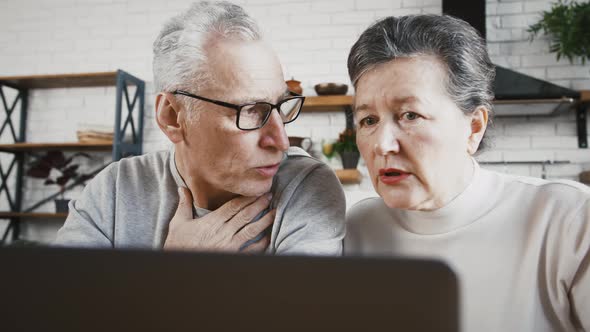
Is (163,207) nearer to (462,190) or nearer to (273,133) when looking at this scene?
(273,133)

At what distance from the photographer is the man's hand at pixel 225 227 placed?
989mm

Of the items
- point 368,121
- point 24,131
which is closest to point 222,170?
point 368,121

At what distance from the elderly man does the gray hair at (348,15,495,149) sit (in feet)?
0.66

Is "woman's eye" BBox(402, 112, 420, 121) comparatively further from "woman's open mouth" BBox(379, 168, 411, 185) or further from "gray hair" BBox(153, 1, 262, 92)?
"gray hair" BBox(153, 1, 262, 92)

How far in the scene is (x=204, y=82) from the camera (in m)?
1.02

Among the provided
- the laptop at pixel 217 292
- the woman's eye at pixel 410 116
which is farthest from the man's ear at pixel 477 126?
the laptop at pixel 217 292

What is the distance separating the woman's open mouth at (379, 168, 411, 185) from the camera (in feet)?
3.37

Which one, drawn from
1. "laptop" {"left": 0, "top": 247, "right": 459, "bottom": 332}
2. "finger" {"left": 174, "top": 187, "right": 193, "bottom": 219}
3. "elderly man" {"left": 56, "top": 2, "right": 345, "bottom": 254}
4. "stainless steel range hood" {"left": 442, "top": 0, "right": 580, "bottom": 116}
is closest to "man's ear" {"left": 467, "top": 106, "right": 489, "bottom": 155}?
"elderly man" {"left": 56, "top": 2, "right": 345, "bottom": 254}

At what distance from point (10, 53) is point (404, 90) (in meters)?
3.81

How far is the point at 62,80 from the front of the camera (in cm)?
360

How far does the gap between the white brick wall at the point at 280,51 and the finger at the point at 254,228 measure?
2.02 m

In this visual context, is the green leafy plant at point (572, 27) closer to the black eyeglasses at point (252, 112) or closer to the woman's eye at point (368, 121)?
the woman's eye at point (368, 121)

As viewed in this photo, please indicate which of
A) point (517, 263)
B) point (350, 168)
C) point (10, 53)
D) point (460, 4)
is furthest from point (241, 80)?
point (10, 53)

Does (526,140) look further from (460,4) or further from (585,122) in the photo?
(460,4)
